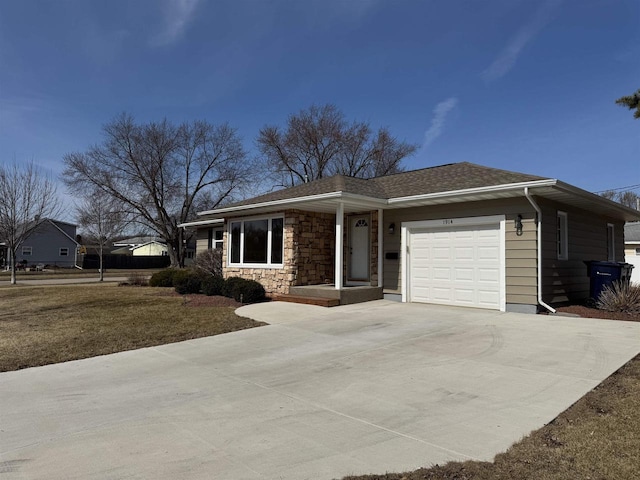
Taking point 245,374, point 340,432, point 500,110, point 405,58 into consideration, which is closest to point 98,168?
point 405,58

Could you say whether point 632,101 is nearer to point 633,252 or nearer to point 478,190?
point 478,190

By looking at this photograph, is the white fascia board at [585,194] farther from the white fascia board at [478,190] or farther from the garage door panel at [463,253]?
the garage door panel at [463,253]

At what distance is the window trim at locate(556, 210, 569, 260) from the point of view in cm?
1027

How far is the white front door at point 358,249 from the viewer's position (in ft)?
40.7

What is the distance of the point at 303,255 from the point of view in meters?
12.4

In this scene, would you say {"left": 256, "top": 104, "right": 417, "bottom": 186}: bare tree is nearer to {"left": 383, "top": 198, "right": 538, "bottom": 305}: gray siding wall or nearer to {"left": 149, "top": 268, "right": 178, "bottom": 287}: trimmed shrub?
{"left": 149, "top": 268, "right": 178, "bottom": 287}: trimmed shrub

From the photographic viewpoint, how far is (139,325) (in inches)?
328

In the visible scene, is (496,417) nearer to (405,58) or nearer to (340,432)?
(340,432)

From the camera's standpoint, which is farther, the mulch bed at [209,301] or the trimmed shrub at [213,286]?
the trimmed shrub at [213,286]

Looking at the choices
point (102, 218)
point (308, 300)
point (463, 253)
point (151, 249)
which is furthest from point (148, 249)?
point (463, 253)

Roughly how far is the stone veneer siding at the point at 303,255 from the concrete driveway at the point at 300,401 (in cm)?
489

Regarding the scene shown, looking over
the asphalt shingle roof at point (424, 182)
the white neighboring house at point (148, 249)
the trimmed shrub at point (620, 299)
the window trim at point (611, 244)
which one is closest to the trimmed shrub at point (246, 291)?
the asphalt shingle roof at point (424, 182)

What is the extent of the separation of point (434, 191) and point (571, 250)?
405cm

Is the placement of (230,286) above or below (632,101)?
below
